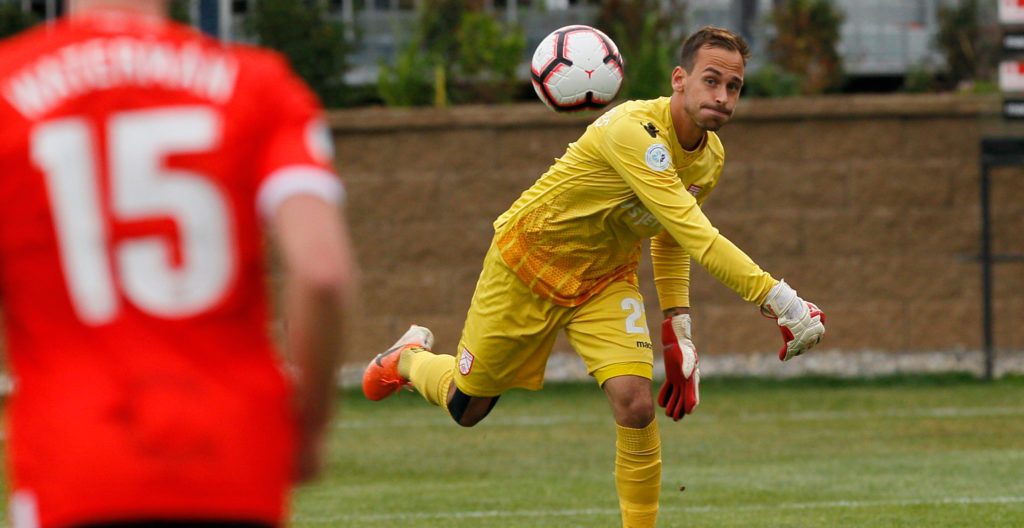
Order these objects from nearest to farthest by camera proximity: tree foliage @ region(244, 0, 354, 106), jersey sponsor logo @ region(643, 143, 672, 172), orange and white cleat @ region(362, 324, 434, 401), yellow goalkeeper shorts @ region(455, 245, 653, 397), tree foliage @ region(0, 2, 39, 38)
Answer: jersey sponsor logo @ region(643, 143, 672, 172) < yellow goalkeeper shorts @ region(455, 245, 653, 397) < orange and white cleat @ region(362, 324, 434, 401) < tree foliage @ region(244, 0, 354, 106) < tree foliage @ region(0, 2, 39, 38)

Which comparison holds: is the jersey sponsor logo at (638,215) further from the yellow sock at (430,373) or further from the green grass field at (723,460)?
the green grass field at (723,460)

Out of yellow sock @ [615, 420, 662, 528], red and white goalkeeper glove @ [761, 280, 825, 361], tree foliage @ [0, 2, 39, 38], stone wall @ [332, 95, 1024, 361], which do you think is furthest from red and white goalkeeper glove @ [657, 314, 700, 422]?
tree foliage @ [0, 2, 39, 38]

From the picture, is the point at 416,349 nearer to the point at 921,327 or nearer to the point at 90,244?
the point at 90,244

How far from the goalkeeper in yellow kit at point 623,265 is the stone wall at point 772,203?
640cm

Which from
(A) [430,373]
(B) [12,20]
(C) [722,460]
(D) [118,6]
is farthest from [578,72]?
(B) [12,20]

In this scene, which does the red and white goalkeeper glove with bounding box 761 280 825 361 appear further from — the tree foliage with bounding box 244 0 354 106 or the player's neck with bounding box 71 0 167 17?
the tree foliage with bounding box 244 0 354 106

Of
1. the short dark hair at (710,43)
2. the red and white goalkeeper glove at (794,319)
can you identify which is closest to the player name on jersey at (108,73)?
the red and white goalkeeper glove at (794,319)

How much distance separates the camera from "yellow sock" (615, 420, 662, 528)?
588 cm

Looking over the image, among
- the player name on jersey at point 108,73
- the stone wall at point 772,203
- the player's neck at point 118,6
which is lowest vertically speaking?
the stone wall at point 772,203

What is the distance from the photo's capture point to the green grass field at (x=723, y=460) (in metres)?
7.39

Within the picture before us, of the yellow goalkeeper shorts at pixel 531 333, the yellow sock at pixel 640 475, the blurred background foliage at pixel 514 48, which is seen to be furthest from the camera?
the blurred background foliage at pixel 514 48

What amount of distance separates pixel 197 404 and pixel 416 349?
5298mm

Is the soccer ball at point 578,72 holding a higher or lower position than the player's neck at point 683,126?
higher

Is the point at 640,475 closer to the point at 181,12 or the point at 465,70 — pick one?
the point at 465,70
